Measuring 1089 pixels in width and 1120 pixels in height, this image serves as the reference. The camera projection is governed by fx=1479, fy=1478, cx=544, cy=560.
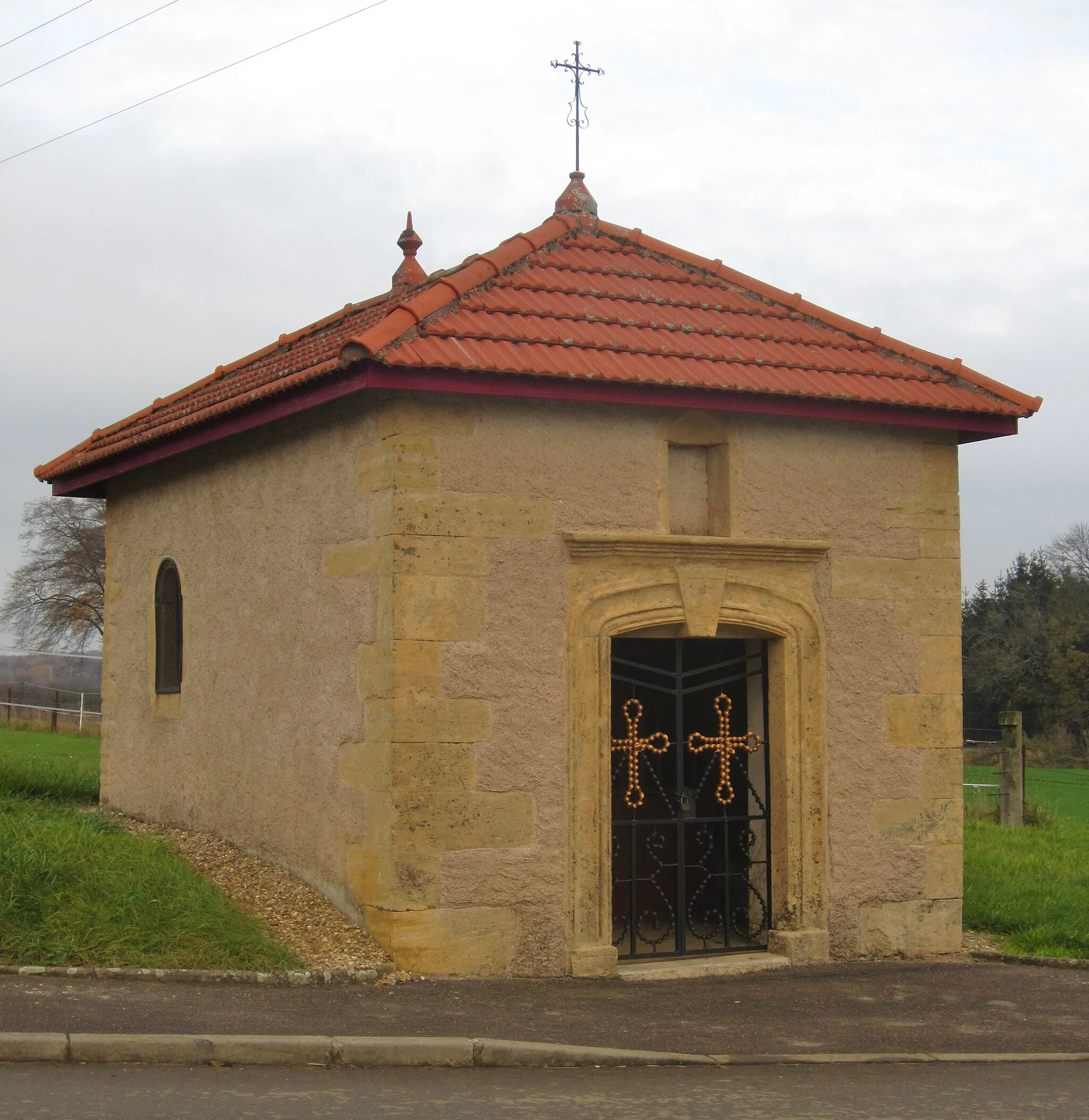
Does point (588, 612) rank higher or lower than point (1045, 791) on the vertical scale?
higher

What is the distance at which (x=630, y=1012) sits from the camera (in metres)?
7.55

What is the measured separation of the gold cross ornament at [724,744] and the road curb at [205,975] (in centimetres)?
254

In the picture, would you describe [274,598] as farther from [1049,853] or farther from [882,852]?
[1049,853]

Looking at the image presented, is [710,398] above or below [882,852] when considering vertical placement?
above

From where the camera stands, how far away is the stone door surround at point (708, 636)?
340 inches

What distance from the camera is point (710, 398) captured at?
8930 mm

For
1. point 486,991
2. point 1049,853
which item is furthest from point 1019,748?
point 486,991

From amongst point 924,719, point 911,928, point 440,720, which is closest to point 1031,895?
point 911,928

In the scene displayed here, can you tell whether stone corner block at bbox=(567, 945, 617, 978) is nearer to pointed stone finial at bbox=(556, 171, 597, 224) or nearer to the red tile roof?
the red tile roof

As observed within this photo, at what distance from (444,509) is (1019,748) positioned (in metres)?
11.6

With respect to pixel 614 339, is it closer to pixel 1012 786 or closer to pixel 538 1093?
pixel 538 1093

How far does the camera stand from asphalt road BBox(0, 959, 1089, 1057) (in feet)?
22.0

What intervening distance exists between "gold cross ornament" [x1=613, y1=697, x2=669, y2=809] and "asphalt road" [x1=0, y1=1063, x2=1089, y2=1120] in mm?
2704

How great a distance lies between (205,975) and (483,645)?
91.7 inches
